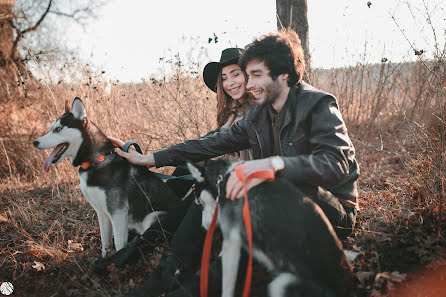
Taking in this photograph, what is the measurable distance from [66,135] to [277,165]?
2079mm

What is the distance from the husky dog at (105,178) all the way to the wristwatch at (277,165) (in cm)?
150

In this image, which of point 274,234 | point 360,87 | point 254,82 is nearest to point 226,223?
point 274,234

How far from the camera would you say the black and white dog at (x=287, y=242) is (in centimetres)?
175

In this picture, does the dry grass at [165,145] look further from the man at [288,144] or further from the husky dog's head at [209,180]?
the husky dog's head at [209,180]

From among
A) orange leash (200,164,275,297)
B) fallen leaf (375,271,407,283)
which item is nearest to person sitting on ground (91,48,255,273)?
orange leash (200,164,275,297)

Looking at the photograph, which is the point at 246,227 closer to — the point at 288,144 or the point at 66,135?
the point at 288,144

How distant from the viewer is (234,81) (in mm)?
3730

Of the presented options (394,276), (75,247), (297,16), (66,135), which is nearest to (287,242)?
(394,276)

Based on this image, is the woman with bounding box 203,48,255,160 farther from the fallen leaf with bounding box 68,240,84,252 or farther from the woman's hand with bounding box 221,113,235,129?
the fallen leaf with bounding box 68,240,84,252

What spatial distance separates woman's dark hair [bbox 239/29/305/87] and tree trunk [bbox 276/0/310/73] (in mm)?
3042

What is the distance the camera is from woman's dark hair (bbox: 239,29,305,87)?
8.70ft

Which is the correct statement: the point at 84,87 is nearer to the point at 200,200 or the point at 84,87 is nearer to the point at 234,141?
the point at 234,141

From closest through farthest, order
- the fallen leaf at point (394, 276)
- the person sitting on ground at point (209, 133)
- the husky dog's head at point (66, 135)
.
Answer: the fallen leaf at point (394, 276) < the person sitting on ground at point (209, 133) < the husky dog's head at point (66, 135)

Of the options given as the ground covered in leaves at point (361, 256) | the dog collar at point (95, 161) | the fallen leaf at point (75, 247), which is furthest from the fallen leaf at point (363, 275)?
the fallen leaf at point (75, 247)
